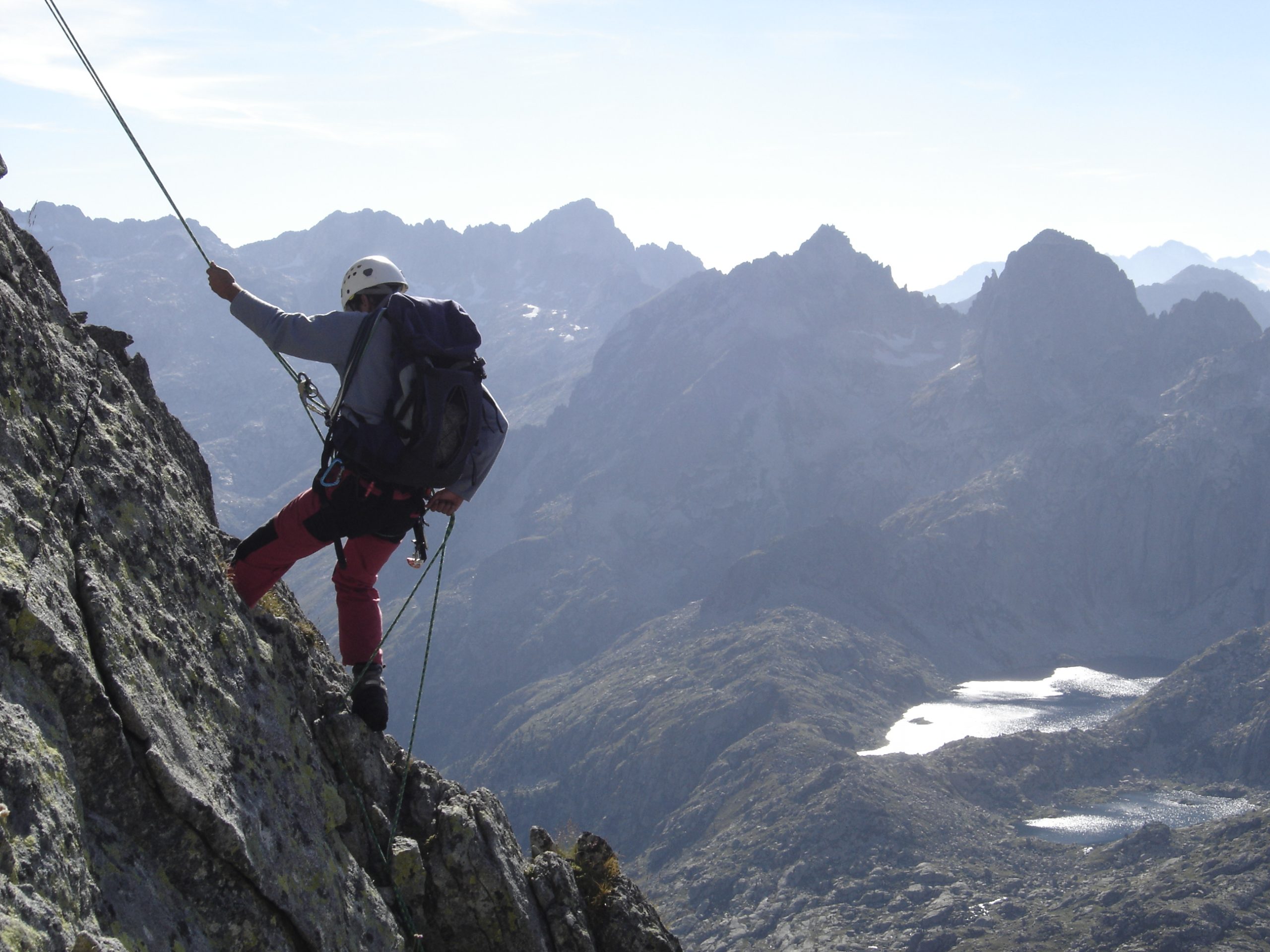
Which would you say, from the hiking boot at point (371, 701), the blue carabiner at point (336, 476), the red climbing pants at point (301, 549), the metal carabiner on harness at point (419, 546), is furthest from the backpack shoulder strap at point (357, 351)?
the hiking boot at point (371, 701)

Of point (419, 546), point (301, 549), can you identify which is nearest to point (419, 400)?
point (301, 549)

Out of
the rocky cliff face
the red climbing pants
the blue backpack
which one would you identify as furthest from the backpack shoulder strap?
the rocky cliff face

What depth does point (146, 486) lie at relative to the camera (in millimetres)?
7758

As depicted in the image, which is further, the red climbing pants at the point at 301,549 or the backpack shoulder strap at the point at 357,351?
the red climbing pants at the point at 301,549

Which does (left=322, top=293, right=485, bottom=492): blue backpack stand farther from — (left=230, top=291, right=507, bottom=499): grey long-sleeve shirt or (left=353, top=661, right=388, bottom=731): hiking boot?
(left=353, top=661, right=388, bottom=731): hiking boot

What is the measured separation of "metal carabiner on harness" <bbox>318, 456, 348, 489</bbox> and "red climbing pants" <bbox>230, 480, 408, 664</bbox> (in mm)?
79

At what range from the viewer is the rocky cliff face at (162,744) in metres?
5.13

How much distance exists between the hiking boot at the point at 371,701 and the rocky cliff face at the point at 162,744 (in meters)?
A: 0.22

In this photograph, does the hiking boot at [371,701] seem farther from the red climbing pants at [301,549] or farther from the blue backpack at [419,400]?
the blue backpack at [419,400]

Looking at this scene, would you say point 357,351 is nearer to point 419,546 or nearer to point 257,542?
point 257,542

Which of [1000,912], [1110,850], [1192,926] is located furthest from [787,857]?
[1192,926]

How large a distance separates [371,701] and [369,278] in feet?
14.7

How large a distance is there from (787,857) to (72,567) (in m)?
212

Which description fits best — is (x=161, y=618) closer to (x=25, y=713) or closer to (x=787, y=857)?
(x=25, y=713)
